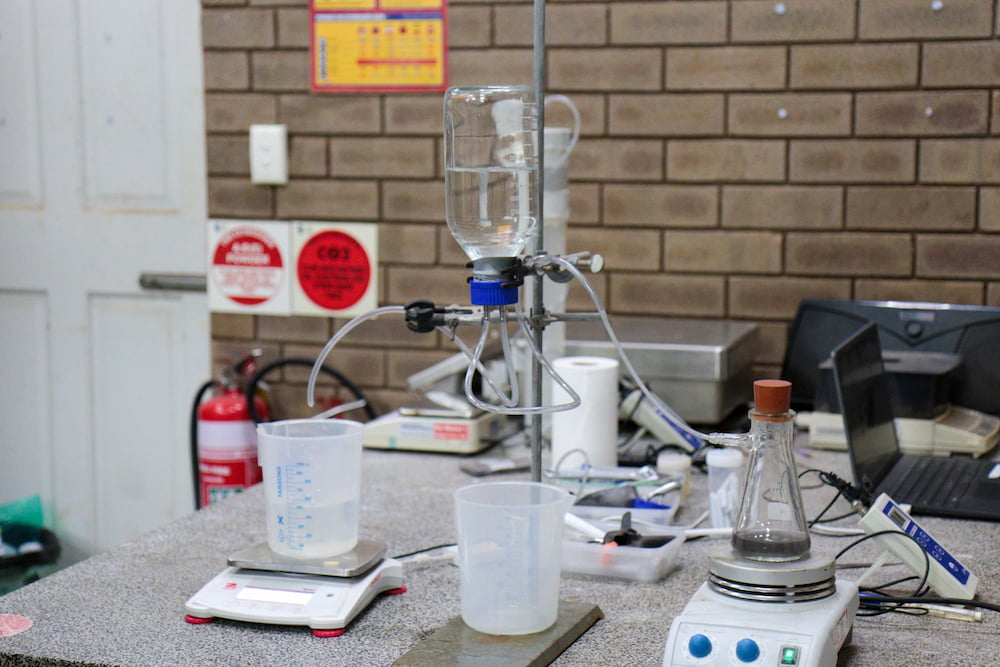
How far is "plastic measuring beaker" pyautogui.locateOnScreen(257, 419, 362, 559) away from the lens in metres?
1.29

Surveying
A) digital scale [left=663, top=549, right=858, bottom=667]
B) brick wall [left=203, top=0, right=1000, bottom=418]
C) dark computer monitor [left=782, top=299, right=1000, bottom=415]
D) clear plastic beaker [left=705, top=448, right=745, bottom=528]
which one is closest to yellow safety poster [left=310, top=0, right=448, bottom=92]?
brick wall [left=203, top=0, right=1000, bottom=418]

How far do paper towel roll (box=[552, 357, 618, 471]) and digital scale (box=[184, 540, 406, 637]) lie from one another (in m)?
0.58

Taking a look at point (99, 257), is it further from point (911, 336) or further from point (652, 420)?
point (911, 336)

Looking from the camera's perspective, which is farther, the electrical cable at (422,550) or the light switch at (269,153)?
the light switch at (269,153)

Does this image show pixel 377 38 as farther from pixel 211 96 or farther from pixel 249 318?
pixel 249 318

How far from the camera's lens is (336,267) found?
2697 millimetres

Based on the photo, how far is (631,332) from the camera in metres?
2.27

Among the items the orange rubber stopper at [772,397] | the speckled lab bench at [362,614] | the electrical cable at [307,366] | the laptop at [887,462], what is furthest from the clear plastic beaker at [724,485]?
the electrical cable at [307,366]

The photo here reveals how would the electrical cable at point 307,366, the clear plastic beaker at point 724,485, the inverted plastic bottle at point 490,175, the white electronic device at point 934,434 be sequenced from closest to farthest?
the inverted plastic bottle at point 490,175 → the clear plastic beaker at point 724,485 → the white electronic device at point 934,434 → the electrical cable at point 307,366

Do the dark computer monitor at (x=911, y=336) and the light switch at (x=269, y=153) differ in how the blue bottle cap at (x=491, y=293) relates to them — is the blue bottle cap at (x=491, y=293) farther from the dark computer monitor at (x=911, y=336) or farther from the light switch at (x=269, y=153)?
the light switch at (x=269, y=153)

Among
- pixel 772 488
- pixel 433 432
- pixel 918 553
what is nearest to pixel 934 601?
pixel 918 553

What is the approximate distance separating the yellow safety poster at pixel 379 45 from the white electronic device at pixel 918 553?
63.6 inches

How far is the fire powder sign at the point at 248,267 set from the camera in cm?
272

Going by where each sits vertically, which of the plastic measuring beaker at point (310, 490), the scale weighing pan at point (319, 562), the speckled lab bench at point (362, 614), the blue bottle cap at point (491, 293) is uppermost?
the blue bottle cap at point (491, 293)
